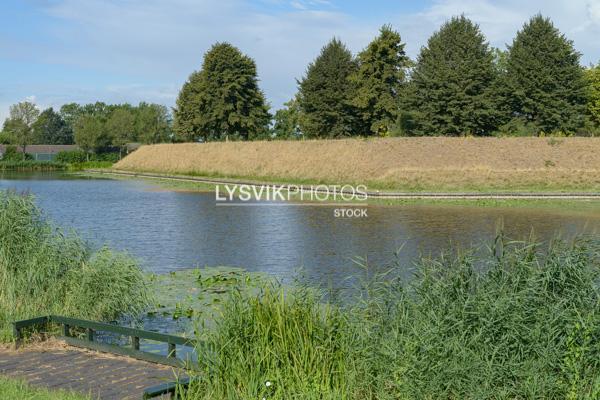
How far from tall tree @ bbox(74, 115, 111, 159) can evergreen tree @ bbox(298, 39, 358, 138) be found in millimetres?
43005

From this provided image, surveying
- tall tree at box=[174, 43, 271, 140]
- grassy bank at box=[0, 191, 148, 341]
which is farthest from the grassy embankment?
grassy bank at box=[0, 191, 148, 341]

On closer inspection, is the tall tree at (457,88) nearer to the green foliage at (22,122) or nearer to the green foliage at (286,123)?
the green foliage at (286,123)

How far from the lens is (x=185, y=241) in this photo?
1920cm

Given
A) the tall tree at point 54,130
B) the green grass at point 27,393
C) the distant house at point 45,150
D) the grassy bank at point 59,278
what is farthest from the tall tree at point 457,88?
the tall tree at point 54,130

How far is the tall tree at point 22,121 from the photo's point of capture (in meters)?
102

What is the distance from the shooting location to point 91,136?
96062mm

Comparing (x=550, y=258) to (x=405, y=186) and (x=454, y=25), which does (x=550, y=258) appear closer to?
(x=405, y=186)

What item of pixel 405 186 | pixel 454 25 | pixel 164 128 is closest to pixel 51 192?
pixel 405 186

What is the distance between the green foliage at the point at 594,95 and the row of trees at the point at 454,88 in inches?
3.3

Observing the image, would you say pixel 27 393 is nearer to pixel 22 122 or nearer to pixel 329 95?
pixel 329 95

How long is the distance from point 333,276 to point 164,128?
89.2 metres

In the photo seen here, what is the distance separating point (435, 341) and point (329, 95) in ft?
192

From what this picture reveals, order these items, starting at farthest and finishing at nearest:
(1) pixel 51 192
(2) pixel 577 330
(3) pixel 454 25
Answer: (3) pixel 454 25 < (1) pixel 51 192 < (2) pixel 577 330

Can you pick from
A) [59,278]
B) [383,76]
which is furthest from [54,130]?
[59,278]
